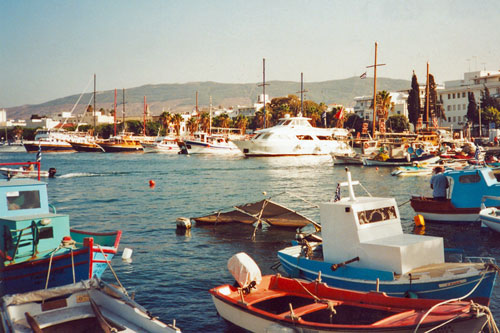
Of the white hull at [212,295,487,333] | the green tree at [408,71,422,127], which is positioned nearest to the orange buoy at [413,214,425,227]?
the white hull at [212,295,487,333]

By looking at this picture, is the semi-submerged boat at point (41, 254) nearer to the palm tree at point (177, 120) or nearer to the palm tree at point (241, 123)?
the palm tree at point (241, 123)

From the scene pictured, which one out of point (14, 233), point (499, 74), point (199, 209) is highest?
point (499, 74)

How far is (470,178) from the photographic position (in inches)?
1008

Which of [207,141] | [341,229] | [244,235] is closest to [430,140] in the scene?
[207,141]

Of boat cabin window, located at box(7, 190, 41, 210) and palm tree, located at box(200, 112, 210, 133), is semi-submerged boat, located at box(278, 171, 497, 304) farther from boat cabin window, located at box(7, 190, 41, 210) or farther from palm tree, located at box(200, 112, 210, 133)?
palm tree, located at box(200, 112, 210, 133)

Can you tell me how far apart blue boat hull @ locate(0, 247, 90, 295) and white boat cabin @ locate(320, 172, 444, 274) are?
716 cm

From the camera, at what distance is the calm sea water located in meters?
16.3

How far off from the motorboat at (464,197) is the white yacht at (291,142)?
70.4 meters

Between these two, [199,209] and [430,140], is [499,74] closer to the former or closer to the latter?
[430,140]

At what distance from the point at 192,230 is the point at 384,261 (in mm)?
15163

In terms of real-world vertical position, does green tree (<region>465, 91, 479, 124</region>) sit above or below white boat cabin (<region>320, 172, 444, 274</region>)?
above

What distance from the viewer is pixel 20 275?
47.9ft

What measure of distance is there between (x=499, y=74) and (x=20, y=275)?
129 m

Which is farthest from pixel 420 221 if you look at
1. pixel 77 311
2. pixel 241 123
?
pixel 241 123
